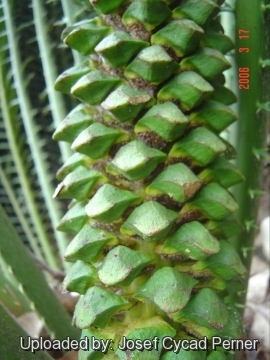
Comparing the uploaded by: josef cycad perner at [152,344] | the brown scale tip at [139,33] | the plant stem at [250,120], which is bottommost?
the uploaded by: josef cycad perner at [152,344]

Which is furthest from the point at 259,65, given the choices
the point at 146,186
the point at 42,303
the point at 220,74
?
the point at 42,303

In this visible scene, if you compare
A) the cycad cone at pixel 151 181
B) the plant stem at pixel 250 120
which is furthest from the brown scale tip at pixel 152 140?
the plant stem at pixel 250 120

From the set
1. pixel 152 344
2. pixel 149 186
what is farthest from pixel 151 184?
pixel 152 344

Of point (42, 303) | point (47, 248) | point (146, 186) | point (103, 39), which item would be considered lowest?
point (47, 248)

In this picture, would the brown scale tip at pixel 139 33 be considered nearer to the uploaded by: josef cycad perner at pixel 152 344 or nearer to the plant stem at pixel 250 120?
the plant stem at pixel 250 120

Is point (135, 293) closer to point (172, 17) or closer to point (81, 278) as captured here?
point (81, 278)

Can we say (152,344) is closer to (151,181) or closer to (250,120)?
(151,181)
